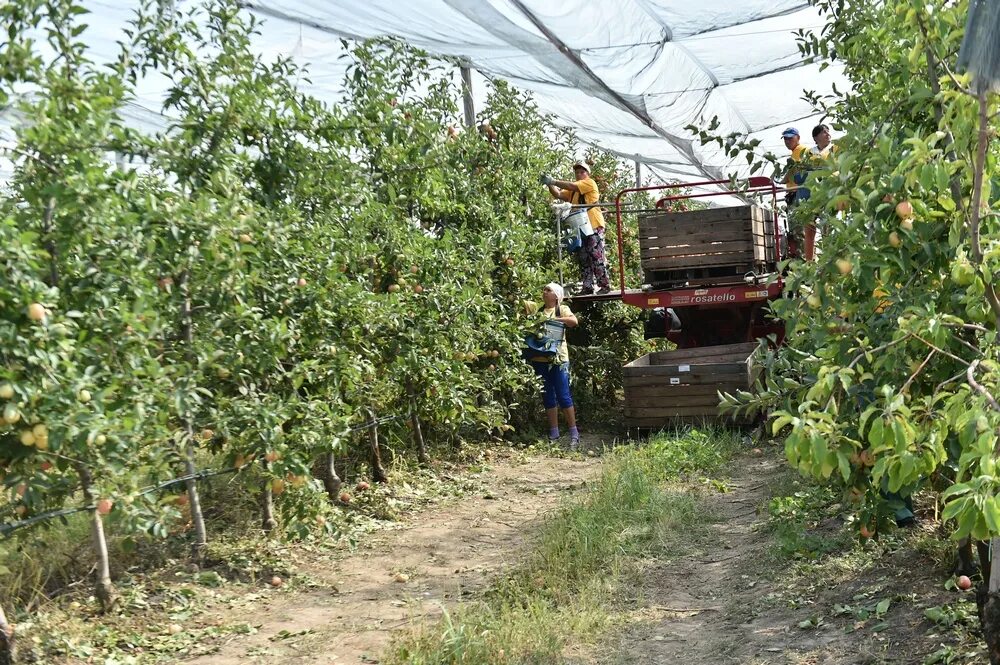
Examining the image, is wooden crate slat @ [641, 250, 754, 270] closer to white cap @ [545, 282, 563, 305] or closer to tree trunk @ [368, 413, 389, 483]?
white cap @ [545, 282, 563, 305]

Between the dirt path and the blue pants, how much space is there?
169 centimetres

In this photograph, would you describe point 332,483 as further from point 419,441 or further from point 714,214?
point 714,214

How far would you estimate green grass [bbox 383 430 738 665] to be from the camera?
413 centimetres

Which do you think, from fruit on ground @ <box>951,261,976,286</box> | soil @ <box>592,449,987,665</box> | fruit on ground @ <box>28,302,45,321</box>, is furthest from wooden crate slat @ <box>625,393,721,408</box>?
fruit on ground @ <box>28,302,45,321</box>

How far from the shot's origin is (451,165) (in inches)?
314

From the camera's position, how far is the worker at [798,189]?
15.3ft

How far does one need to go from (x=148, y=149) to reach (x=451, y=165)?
3300 mm

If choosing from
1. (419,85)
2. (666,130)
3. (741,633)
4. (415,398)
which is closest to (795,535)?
(741,633)

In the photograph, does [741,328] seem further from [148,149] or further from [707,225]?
[148,149]

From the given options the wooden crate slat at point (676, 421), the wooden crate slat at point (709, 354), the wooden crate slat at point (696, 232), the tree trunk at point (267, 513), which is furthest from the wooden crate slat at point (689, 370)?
the tree trunk at point (267, 513)

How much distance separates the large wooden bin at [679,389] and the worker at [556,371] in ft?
1.93

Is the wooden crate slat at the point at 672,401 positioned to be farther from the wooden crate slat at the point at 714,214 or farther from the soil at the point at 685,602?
the soil at the point at 685,602

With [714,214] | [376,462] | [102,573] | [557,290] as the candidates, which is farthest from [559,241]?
[102,573]

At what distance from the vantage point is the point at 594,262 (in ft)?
36.5
